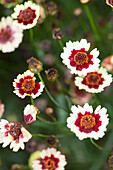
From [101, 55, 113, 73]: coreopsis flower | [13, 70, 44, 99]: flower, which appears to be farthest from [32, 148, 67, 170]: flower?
[101, 55, 113, 73]: coreopsis flower

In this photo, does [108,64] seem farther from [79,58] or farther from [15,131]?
[15,131]

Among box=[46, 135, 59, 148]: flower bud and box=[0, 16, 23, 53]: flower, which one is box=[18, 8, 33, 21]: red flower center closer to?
box=[0, 16, 23, 53]: flower

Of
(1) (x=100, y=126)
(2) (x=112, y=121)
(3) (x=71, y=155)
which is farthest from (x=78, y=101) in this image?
(1) (x=100, y=126)

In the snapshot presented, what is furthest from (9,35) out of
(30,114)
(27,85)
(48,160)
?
(48,160)

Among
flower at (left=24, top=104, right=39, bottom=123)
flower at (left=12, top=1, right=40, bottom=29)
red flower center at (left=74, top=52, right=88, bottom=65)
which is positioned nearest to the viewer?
flower at (left=24, top=104, right=39, bottom=123)

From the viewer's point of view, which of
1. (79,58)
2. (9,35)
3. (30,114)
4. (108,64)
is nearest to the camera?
(30,114)

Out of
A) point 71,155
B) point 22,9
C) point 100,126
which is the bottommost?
point 100,126

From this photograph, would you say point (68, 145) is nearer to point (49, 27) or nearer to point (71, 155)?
point (71, 155)
